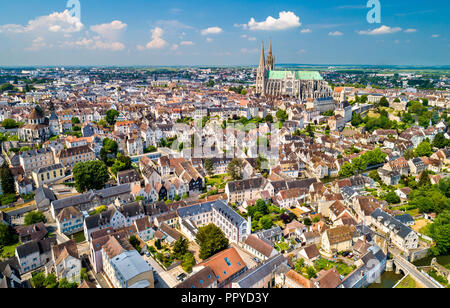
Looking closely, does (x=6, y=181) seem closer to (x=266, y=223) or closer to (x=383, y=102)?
(x=266, y=223)

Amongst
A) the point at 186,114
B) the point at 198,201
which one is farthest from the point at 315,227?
the point at 186,114

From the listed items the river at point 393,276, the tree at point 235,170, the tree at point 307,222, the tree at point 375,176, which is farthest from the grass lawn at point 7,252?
the tree at point 375,176

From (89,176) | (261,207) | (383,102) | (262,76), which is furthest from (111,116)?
(383,102)

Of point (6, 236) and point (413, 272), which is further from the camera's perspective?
point (6, 236)

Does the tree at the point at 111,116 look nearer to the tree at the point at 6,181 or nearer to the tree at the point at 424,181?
the tree at the point at 6,181

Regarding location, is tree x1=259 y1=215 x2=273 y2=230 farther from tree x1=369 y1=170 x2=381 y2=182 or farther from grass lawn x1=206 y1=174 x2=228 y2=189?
tree x1=369 y1=170 x2=381 y2=182
